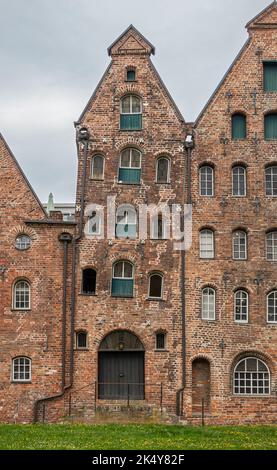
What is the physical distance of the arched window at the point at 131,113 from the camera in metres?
45.5

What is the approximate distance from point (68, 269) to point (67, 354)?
419 centimetres

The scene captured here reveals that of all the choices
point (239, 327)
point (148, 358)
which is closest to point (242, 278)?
point (239, 327)

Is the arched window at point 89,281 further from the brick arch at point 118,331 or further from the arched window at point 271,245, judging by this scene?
the arched window at point 271,245

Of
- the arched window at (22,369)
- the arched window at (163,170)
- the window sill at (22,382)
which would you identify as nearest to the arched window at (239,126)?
the arched window at (163,170)

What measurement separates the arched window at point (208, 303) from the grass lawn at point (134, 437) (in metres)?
5.86

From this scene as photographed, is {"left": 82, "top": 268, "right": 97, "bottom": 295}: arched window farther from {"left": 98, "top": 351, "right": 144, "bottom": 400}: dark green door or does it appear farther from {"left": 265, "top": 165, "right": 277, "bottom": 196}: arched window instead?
{"left": 265, "top": 165, "right": 277, "bottom": 196}: arched window

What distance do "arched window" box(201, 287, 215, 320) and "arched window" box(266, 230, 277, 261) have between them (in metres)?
3.43

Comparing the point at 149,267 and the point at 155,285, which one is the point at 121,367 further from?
the point at 149,267

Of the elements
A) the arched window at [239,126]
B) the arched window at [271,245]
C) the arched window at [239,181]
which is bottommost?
the arched window at [271,245]

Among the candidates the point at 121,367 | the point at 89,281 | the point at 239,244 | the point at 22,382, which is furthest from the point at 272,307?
the point at 22,382

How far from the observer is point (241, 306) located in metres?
43.7

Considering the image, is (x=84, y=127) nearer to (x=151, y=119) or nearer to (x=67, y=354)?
(x=151, y=119)

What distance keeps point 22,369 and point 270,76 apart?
19.7 m
